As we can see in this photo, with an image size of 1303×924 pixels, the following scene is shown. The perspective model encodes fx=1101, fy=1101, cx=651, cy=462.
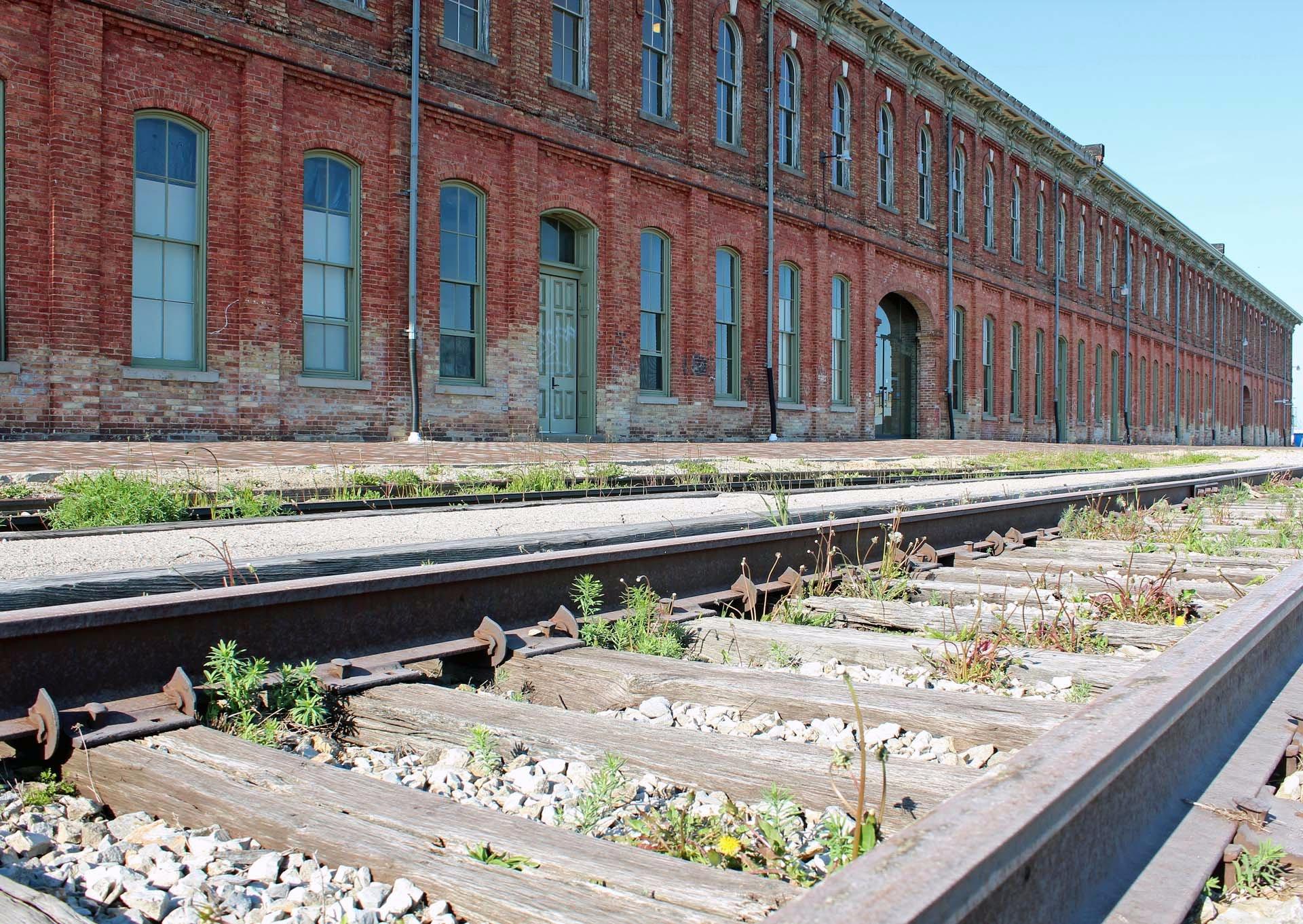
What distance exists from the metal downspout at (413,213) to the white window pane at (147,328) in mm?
3278

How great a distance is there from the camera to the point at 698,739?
7.79ft

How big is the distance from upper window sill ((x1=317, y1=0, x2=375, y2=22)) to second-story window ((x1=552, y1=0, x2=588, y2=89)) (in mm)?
3622

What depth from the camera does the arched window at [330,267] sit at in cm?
1431

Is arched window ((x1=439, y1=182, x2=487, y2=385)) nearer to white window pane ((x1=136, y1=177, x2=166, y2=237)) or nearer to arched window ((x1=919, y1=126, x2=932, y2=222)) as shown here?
white window pane ((x1=136, y1=177, x2=166, y2=237))

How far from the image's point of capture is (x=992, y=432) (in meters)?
31.6

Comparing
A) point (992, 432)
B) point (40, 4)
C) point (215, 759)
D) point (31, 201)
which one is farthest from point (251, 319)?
point (992, 432)

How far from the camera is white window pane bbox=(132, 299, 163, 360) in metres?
12.6

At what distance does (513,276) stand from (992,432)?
1918 centimetres

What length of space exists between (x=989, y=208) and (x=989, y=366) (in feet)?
14.9

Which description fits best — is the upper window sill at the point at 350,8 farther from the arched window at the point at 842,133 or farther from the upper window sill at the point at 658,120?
the arched window at the point at 842,133

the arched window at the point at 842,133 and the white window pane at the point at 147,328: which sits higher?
the arched window at the point at 842,133

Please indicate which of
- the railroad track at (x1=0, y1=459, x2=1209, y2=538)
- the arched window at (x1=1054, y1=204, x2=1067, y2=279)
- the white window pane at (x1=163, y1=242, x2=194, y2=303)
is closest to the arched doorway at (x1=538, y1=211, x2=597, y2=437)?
the white window pane at (x1=163, y1=242, x2=194, y2=303)

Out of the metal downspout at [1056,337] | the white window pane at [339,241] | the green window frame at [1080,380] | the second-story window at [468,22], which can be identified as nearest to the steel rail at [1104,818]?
the white window pane at [339,241]

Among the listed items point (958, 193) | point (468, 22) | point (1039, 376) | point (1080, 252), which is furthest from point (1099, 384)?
point (468, 22)
